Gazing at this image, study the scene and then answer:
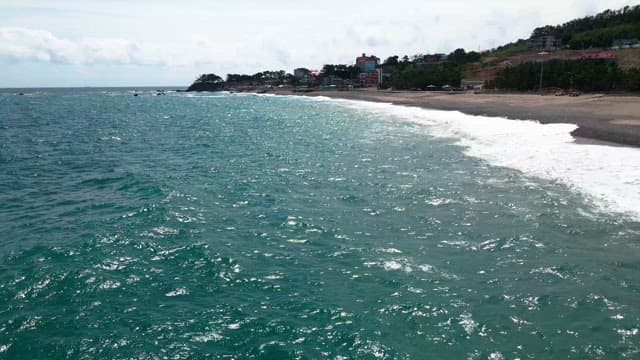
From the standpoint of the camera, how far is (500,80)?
387 ft

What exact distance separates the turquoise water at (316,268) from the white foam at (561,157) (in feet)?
3.61

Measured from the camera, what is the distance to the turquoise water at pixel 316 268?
1029 centimetres

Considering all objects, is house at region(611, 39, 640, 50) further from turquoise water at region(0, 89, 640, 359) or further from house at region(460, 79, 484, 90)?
turquoise water at region(0, 89, 640, 359)

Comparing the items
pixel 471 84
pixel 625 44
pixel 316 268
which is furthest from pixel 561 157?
pixel 625 44

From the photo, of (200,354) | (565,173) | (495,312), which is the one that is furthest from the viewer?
(565,173)

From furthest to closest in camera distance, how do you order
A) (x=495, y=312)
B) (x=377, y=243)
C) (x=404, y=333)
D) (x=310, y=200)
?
(x=310, y=200) < (x=377, y=243) < (x=495, y=312) < (x=404, y=333)

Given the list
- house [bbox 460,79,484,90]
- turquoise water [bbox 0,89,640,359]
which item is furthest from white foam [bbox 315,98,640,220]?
house [bbox 460,79,484,90]

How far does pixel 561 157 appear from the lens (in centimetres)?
3005

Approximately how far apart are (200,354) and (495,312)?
249 inches

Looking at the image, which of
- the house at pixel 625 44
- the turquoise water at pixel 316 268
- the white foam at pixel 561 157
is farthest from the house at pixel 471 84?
the turquoise water at pixel 316 268

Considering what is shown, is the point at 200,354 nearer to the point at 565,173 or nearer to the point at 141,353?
the point at 141,353

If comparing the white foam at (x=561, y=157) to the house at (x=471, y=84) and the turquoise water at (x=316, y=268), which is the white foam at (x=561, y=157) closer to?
the turquoise water at (x=316, y=268)

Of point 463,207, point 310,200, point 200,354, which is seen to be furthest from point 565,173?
point 200,354

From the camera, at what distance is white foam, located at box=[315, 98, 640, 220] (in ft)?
69.5
